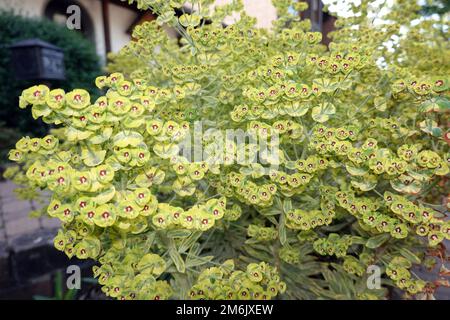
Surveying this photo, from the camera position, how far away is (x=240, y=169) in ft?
3.59

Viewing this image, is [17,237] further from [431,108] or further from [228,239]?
[431,108]

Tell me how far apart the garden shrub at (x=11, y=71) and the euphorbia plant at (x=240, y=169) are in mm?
3708

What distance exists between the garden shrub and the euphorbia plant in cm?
371

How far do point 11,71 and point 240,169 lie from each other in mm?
4606

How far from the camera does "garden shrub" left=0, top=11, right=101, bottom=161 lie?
4.45 metres

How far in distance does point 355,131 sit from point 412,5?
97 cm

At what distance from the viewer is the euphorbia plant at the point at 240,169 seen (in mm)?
886

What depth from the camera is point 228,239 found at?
57.4 inches

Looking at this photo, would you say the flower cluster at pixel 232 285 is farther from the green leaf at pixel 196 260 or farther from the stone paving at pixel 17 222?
the stone paving at pixel 17 222

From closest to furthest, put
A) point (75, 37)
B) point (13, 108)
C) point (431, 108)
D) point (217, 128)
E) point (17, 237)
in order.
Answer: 1. point (431, 108)
2. point (217, 128)
3. point (17, 237)
4. point (13, 108)
5. point (75, 37)

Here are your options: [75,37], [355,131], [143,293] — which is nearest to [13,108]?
[75,37]

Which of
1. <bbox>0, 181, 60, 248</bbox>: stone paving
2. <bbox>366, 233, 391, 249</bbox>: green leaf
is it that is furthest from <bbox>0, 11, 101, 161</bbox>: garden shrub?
<bbox>366, 233, 391, 249</bbox>: green leaf

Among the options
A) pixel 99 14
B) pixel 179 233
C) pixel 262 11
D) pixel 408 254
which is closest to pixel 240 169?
pixel 179 233

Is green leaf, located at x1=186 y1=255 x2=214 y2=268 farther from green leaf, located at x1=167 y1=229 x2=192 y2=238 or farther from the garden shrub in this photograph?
the garden shrub
